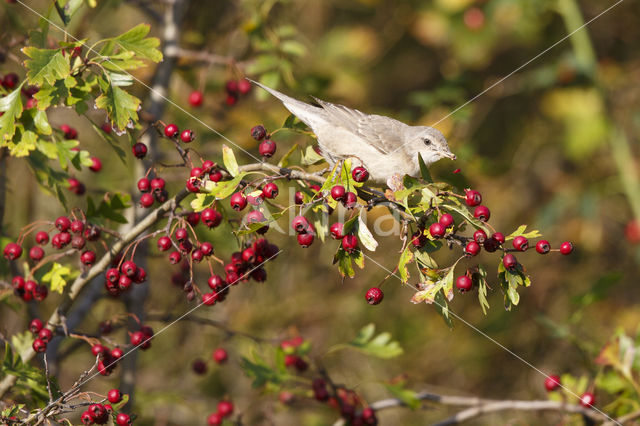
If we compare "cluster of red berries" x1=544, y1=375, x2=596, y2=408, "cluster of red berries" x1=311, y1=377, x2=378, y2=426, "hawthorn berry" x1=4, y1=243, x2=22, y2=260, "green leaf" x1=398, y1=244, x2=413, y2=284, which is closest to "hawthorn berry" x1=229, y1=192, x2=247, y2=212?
"green leaf" x1=398, y1=244, x2=413, y2=284

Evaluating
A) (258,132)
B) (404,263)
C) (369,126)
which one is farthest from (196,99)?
(404,263)

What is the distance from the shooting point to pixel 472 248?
9.18ft

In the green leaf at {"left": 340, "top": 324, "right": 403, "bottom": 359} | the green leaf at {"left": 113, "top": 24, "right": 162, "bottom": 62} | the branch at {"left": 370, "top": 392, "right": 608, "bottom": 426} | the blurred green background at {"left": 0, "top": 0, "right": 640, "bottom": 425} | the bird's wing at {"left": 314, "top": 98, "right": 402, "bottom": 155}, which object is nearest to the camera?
the green leaf at {"left": 113, "top": 24, "right": 162, "bottom": 62}

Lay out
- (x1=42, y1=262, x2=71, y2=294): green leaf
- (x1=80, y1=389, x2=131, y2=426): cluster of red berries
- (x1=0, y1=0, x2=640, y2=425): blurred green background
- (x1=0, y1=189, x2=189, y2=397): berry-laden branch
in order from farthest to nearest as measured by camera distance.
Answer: (x1=0, y1=0, x2=640, y2=425): blurred green background → (x1=42, y1=262, x2=71, y2=294): green leaf → (x1=0, y1=189, x2=189, y2=397): berry-laden branch → (x1=80, y1=389, x2=131, y2=426): cluster of red berries

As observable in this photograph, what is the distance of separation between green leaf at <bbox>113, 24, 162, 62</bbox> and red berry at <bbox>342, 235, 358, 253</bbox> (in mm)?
1394

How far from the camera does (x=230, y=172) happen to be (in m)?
3.05

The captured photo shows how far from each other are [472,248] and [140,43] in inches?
79.8

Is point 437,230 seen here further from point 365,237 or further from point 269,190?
point 269,190

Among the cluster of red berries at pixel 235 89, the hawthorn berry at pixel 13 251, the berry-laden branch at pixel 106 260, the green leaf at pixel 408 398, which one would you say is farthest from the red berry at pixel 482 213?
the cluster of red berries at pixel 235 89

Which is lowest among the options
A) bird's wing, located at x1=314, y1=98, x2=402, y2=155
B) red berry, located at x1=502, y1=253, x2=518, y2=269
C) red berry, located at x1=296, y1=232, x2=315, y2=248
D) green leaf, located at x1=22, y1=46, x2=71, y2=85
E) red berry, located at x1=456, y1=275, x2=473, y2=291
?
bird's wing, located at x1=314, y1=98, x2=402, y2=155

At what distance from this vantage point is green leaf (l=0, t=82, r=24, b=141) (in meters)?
3.22

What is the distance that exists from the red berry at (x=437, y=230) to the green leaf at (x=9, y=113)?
216 centimetres

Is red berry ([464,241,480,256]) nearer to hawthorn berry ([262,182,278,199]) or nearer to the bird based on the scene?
hawthorn berry ([262,182,278,199])

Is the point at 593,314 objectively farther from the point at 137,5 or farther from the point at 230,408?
the point at 137,5
